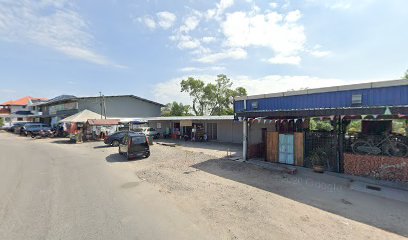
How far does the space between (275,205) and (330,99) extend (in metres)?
6.78

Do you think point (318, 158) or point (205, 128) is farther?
point (205, 128)

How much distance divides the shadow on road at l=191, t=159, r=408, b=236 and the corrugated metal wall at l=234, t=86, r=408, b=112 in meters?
3.59

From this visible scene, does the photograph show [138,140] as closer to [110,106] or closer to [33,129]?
[110,106]

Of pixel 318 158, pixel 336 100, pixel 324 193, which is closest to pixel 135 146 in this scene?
pixel 318 158

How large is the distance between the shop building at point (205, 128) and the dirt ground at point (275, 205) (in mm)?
12297

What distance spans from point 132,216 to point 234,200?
3.45m

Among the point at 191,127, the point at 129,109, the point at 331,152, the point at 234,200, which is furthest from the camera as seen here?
the point at 129,109

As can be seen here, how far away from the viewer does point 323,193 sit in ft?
29.3

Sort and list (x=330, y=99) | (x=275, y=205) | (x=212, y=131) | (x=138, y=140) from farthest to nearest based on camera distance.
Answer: (x=212, y=131)
(x=138, y=140)
(x=330, y=99)
(x=275, y=205)

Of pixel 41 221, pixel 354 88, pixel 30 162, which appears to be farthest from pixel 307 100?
pixel 30 162

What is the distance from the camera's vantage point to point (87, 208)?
24.3 ft

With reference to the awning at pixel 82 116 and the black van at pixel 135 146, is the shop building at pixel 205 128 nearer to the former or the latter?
the awning at pixel 82 116

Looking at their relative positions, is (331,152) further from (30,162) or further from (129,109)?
(129,109)

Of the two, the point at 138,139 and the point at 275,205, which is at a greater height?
the point at 138,139
